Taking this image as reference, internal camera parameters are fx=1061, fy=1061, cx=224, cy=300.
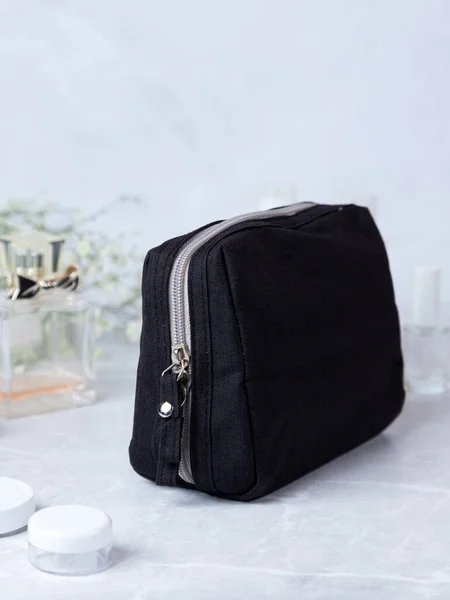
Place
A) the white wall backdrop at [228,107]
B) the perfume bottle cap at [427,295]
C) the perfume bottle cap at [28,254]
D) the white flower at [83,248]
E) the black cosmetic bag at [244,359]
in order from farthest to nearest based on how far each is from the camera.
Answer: the white wall backdrop at [228,107], the white flower at [83,248], the perfume bottle cap at [427,295], the perfume bottle cap at [28,254], the black cosmetic bag at [244,359]

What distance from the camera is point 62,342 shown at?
1264mm

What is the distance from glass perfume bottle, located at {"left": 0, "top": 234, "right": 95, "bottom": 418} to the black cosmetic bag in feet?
0.93

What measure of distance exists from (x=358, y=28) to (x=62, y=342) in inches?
26.1

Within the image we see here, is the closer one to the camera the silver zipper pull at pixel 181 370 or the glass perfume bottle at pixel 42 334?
the silver zipper pull at pixel 181 370

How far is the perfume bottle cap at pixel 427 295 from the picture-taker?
51.3 inches

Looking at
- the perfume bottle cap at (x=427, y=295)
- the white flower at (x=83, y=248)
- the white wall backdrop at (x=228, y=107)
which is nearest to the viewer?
the perfume bottle cap at (x=427, y=295)

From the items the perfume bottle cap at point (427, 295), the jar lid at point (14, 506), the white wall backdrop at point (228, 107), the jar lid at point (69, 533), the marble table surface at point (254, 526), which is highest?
the white wall backdrop at point (228, 107)

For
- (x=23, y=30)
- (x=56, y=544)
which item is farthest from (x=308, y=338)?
(x=23, y=30)

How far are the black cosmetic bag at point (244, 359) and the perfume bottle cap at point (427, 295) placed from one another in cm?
31

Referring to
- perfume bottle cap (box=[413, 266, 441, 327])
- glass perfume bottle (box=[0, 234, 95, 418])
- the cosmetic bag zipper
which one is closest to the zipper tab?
the cosmetic bag zipper

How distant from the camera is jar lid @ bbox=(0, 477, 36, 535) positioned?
846 mm

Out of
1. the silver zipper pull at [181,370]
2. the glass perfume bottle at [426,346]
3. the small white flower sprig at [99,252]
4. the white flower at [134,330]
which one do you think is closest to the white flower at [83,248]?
the small white flower sprig at [99,252]

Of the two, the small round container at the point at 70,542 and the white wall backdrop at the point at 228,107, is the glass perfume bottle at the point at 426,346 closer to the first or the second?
the white wall backdrop at the point at 228,107

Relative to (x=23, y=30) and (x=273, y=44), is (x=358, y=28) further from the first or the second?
(x=23, y=30)
